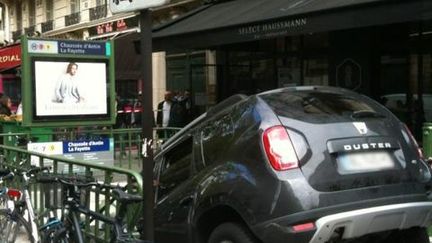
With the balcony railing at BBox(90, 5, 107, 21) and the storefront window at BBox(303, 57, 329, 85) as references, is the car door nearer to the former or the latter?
the storefront window at BBox(303, 57, 329, 85)

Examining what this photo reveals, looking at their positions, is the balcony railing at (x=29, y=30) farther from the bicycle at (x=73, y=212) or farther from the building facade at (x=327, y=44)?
the bicycle at (x=73, y=212)

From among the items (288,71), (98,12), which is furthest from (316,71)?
(98,12)

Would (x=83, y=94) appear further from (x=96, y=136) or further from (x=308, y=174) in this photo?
(x=308, y=174)

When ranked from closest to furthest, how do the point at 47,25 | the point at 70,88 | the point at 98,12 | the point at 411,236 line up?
the point at 411,236 < the point at 70,88 < the point at 98,12 < the point at 47,25

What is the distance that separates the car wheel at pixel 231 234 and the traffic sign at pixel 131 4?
1568 millimetres

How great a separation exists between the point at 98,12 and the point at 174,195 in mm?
24024

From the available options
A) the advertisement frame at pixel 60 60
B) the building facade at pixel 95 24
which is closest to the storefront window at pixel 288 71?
the building facade at pixel 95 24

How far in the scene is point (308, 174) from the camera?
432cm

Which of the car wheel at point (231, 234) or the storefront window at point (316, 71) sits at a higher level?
the storefront window at point (316, 71)

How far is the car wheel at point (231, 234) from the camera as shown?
4457 millimetres

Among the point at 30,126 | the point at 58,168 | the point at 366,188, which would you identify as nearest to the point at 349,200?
the point at 366,188

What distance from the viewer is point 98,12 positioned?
2823cm

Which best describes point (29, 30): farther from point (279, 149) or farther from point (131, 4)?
point (279, 149)

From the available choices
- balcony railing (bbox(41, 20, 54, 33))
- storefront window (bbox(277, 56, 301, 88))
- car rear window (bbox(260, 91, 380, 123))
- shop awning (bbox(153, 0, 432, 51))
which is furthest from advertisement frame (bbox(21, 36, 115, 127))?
balcony railing (bbox(41, 20, 54, 33))
